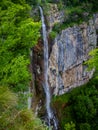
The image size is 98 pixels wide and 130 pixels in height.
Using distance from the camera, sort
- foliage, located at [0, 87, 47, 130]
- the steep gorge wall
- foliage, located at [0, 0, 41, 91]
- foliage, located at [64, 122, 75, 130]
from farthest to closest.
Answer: foliage, located at [64, 122, 75, 130]
the steep gorge wall
foliage, located at [0, 0, 41, 91]
foliage, located at [0, 87, 47, 130]

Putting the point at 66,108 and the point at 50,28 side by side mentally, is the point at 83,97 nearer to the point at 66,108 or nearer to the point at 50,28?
the point at 66,108

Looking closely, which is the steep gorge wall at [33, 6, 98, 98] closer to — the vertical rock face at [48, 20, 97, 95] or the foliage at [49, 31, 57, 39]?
the vertical rock face at [48, 20, 97, 95]

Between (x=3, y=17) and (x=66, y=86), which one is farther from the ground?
(x=3, y=17)

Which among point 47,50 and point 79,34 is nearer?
point 47,50

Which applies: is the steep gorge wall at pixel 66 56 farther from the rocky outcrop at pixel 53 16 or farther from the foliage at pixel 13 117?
the foliage at pixel 13 117

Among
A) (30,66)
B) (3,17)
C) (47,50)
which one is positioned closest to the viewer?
(3,17)

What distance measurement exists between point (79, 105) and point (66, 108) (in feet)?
4.47

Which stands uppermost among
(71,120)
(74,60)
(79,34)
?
(79,34)

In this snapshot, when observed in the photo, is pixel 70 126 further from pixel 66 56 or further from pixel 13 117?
pixel 13 117

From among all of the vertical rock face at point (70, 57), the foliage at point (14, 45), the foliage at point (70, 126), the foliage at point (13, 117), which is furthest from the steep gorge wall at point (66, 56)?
the foliage at point (13, 117)

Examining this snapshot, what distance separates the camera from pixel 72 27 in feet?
85.7

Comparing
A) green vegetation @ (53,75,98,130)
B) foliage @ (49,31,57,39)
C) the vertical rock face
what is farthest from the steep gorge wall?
green vegetation @ (53,75,98,130)

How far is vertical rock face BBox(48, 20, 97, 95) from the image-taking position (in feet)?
80.2

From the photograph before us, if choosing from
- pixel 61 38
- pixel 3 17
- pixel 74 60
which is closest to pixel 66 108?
pixel 74 60
